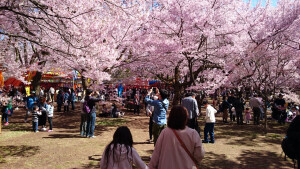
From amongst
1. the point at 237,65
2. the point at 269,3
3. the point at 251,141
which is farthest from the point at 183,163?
the point at 269,3

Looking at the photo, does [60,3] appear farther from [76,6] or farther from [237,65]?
[237,65]

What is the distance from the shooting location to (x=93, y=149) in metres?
6.69

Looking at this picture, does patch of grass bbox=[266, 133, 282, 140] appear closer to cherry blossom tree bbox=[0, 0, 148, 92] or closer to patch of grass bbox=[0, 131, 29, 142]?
cherry blossom tree bbox=[0, 0, 148, 92]

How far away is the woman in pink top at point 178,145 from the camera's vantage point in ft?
8.17

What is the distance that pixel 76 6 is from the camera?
7.35 m

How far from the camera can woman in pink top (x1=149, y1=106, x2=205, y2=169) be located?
2.49 m

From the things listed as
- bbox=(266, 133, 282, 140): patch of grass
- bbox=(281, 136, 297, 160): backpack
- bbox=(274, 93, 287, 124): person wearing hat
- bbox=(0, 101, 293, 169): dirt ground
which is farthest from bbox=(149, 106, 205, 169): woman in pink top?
bbox=(274, 93, 287, 124): person wearing hat

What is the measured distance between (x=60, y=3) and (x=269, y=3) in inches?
462

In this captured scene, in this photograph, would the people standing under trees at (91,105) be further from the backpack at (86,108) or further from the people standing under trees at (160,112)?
the people standing under trees at (160,112)

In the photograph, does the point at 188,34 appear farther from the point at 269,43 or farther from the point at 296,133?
the point at 296,133

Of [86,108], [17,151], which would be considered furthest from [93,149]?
[17,151]

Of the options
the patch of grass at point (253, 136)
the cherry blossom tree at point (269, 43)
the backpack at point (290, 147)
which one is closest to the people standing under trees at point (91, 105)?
the backpack at point (290, 147)

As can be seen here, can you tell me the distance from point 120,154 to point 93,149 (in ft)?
14.8

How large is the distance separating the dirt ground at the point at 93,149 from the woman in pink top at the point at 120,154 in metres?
2.95
